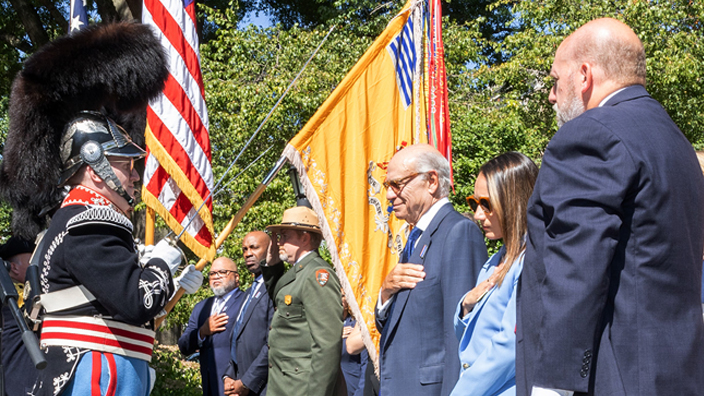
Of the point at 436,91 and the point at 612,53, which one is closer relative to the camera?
the point at 612,53

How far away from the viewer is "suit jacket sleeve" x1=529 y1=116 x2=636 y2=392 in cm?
186

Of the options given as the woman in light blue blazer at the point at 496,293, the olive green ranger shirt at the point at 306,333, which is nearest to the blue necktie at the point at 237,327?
the olive green ranger shirt at the point at 306,333

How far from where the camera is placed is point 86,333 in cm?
300

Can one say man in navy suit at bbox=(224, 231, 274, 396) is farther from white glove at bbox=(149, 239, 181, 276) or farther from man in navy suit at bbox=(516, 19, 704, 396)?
man in navy suit at bbox=(516, 19, 704, 396)

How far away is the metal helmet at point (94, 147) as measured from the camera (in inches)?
126

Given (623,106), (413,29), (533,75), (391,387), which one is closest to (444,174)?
(391,387)

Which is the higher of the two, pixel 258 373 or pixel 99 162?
pixel 99 162

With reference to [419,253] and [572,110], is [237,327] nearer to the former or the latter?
[419,253]

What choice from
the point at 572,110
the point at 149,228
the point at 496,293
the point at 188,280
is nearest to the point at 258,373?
the point at 149,228

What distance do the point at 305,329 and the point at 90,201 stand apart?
2286 millimetres

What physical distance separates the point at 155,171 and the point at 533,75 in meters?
8.93

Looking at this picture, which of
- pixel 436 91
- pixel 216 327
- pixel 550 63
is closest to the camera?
pixel 436 91

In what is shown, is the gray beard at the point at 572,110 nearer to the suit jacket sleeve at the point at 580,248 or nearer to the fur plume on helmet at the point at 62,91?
the suit jacket sleeve at the point at 580,248

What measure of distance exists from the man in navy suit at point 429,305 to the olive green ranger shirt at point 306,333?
1.45 metres
